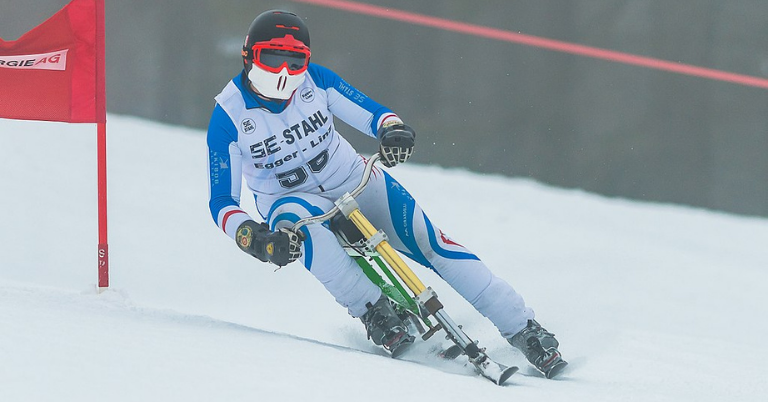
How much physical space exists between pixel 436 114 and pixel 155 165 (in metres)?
2.05

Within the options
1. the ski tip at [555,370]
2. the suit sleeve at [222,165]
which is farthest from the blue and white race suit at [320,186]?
the ski tip at [555,370]

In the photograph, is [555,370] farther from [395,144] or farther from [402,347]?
[395,144]

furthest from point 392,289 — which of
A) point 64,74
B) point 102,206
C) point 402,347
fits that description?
point 64,74

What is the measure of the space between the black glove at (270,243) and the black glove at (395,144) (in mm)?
442

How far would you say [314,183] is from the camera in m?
3.48

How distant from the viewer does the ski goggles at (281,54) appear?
3.21 meters

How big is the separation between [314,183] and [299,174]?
74 mm

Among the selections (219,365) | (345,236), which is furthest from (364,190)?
(219,365)

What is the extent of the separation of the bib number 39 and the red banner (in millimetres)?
919

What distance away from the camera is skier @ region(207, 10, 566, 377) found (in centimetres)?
321

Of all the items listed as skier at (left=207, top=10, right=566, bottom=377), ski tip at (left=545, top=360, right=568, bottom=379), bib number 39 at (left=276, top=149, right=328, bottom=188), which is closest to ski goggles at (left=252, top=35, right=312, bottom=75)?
skier at (left=207, top=10, right=566, bottom=377)

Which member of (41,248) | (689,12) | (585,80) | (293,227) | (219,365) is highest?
(689,12)

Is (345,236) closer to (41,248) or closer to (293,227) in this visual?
(293,227)

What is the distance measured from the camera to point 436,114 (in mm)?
6621
